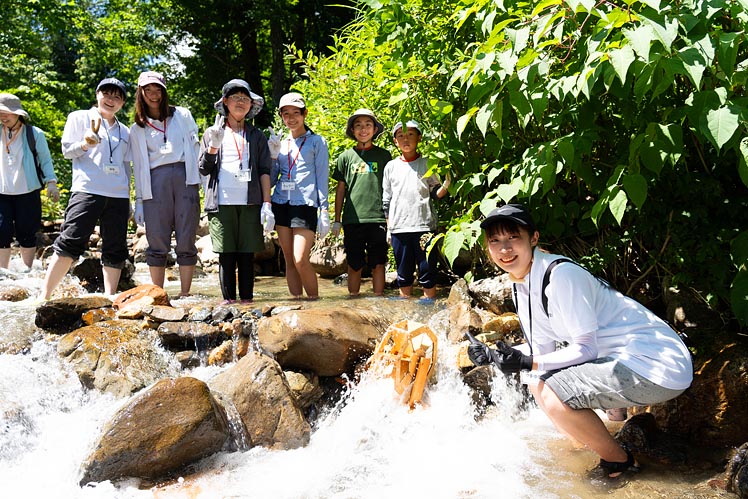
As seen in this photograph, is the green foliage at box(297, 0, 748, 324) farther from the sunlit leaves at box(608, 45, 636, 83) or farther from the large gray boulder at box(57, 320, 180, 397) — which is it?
the large gray boulder at box(57, 320, 180, 397)

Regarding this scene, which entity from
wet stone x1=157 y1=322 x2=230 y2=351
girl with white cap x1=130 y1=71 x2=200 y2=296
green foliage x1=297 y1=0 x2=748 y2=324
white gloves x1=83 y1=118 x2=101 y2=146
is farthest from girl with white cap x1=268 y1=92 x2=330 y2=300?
white gloves x1=83 y1=118 x2=101 y2=146

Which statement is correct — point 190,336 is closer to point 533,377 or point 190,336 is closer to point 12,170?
point 533,377

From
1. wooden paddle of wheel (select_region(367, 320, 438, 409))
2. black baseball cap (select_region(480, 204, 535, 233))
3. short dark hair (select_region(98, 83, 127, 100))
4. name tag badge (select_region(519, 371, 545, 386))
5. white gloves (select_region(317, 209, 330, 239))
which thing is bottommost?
wooden paddle of wheel (select_region(367, 320, 438, 409))

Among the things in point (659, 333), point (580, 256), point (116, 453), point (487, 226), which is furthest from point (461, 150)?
point (116, 453)

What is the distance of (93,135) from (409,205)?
277cm

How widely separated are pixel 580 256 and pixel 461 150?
1200 mm

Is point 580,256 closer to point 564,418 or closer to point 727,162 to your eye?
point 727,162

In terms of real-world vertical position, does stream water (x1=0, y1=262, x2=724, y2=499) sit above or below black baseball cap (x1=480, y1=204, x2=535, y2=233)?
below

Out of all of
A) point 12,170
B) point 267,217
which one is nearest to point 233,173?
point 267,217

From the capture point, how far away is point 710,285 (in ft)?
11.5

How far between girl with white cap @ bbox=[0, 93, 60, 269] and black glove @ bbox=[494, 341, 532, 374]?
5.10 metres

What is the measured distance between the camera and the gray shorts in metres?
2.86

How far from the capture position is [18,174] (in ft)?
20.5

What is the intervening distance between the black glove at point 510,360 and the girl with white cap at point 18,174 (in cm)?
510
